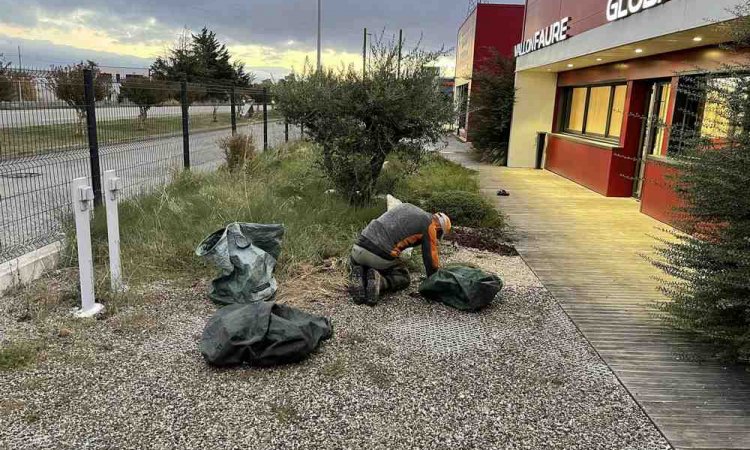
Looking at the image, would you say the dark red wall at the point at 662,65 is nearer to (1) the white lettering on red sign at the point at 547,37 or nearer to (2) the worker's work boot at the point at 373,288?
(1) the white lettering on red sign at the point at 547,37

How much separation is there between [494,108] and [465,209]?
8.95 m

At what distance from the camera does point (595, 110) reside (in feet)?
44.3

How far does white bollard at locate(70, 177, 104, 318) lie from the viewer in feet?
14.8

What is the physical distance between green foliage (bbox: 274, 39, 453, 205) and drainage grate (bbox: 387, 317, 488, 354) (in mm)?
3924

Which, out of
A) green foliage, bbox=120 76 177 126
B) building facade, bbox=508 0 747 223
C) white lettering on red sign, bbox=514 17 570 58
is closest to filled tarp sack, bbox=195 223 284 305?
building facade, bbox=508 0 747 223

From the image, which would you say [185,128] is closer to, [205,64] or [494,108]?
[494,108]

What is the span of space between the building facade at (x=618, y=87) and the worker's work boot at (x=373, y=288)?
2.50 m

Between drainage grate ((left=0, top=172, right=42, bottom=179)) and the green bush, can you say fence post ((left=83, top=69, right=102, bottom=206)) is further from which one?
the green bush

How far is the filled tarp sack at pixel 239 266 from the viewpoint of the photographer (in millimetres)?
4902

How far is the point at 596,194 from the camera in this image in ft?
38.1

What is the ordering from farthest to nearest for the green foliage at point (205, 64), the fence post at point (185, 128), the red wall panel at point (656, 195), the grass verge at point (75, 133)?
the green foliage at point (205, 64) → the fence post at point (185, 128) → the red wall panel at point (656, 195) → the grass verge at point (75, 133)

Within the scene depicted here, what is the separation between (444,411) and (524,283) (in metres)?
2.72

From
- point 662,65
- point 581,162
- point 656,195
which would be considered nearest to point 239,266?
point 656,195

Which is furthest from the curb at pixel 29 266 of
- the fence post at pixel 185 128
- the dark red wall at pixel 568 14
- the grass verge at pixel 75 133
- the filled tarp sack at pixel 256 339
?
the dark red wall at pixel 568 14
